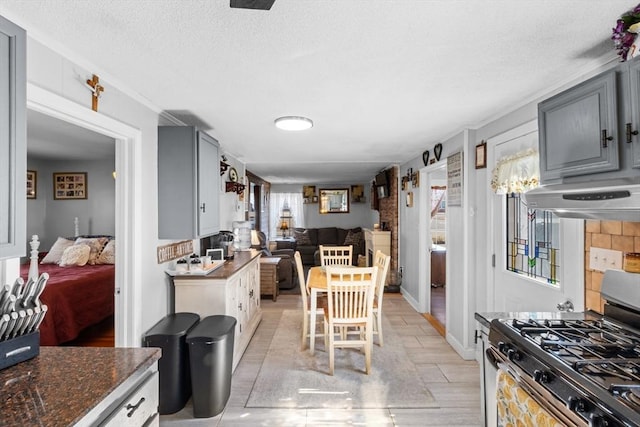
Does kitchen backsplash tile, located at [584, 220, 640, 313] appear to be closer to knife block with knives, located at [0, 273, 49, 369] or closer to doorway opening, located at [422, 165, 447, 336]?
doorway opening, located at [422, 165, 447, 336]

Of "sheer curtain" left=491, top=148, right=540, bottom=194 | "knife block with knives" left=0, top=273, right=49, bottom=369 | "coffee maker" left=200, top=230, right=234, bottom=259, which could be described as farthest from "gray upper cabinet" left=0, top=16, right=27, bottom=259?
"sheer curtain" left=491, top=148, right=540, bottom=194

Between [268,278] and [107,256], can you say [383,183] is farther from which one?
[107,256]

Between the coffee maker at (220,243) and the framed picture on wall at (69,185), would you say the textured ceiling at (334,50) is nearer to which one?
the coffee maker at (220,243)

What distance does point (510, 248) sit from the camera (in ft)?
8.58

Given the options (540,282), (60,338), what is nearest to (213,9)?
(540,282)

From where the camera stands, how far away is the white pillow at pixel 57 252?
439 cm

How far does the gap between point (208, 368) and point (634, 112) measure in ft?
8.72

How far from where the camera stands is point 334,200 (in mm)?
9453

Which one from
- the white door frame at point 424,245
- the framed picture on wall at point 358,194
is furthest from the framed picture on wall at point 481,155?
the framed picture on wall at point 358,194

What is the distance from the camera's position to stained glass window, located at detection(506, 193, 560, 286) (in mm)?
2166

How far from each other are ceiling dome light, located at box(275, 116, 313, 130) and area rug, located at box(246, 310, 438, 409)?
2.18 metres

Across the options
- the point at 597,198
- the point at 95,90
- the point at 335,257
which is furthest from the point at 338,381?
the point at 95,90

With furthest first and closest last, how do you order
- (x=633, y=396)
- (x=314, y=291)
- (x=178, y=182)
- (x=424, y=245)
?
(x=424, y=245) < (x=314, y=291) < (x=178, y=182) < (x=633, y=396)

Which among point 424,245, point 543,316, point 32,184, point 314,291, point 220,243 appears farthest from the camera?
point 32,184
